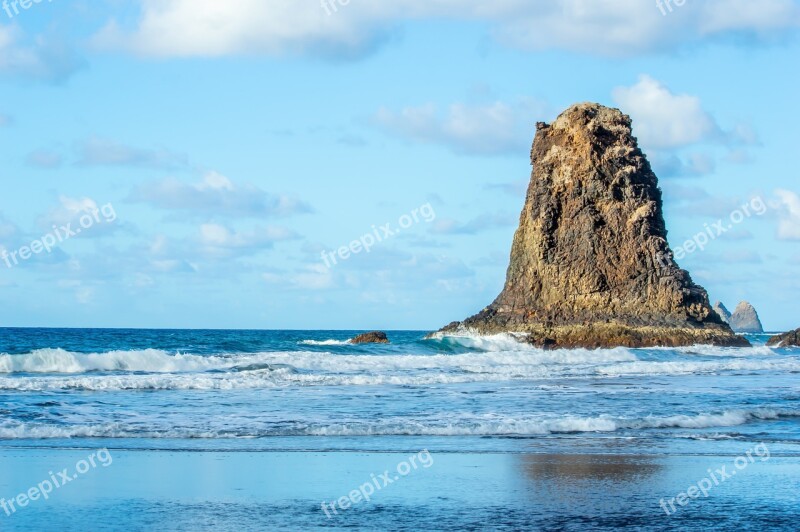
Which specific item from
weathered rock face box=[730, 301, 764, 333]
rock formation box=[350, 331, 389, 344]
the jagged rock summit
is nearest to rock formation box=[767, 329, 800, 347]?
the jagged rock summit

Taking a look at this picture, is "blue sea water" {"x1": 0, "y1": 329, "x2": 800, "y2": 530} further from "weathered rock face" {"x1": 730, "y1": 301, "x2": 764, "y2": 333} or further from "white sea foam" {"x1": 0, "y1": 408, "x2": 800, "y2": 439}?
"weathered rock face" {"x1": 730, "y1": 301, "x2": 764, "y2": 333}

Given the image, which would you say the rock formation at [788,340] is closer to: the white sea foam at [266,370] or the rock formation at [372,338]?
the rock formation at [372,338]

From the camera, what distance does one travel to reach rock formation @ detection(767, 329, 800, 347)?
67.8 m

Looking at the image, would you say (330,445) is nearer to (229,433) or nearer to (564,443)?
(229,433)

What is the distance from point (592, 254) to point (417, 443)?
47.7 metres

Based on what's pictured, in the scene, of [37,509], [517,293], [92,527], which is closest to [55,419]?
[37,509]

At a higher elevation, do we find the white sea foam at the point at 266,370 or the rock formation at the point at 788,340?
the rock formation at the point at 788,340

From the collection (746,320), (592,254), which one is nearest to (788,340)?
(592,254)

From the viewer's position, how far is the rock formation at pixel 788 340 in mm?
67750

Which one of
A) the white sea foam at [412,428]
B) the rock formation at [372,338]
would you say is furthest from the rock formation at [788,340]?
the white sea foam at [412,428]

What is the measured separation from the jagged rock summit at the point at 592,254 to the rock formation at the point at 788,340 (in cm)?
1056

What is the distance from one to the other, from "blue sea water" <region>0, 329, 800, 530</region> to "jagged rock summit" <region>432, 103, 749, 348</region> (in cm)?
2855

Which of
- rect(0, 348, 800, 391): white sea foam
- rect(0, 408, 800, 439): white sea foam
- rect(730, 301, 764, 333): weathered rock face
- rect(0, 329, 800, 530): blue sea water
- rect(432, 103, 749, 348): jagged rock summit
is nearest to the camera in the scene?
rect(0, 329, 800, 530): blue sea water

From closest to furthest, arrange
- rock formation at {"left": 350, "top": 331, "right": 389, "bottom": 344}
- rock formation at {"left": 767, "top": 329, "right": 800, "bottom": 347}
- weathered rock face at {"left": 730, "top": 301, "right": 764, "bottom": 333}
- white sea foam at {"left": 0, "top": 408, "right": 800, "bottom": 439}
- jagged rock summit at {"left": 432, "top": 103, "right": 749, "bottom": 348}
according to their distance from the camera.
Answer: white sea foam at {"left": 0, "top": 408, "right": 800, "bottom": 439} < jagged rock summit at {"left": 432, "top": 103, "right": 749, "bottom": 348} < rock formation at {"left": 350, "top": 331, "right": 389, "bottom": 344} < rock formation at {"left": 767, "top": 329, "right": 800, "bottom": 347} < weathered rock face at {"left": 730, "top": 301, "right": 764, "bottom": 333}
